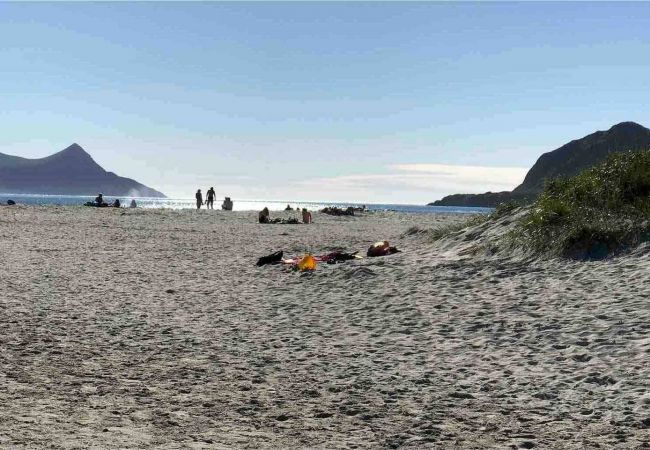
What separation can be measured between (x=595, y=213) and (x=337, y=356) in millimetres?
9271

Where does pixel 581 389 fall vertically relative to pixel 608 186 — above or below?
below

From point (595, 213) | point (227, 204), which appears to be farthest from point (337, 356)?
point (227, 204)

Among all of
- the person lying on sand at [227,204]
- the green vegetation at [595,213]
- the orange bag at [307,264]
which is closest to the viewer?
the green vegetation at [595,213]

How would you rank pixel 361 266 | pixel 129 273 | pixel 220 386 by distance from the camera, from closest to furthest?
pixel 220 386, pixel 361 266, pixel 129 273

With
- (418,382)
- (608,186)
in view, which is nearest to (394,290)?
(418,382)

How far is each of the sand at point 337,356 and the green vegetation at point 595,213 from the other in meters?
0.80

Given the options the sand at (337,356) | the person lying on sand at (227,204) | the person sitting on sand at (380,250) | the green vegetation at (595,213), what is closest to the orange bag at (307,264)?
the sand at (337,356)

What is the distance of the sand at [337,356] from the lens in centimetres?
635

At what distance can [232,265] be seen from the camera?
19.7m

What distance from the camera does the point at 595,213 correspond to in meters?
15.7

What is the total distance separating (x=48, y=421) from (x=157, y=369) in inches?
89.7

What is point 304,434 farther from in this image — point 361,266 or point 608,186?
point 608,186

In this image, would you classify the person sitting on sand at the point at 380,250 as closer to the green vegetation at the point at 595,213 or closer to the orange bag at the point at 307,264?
the orange bag at the point at 307,264

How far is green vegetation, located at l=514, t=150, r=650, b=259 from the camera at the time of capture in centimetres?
1448
